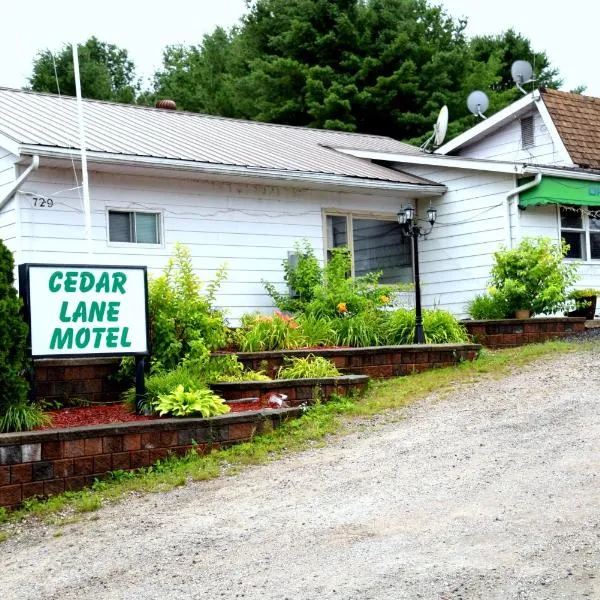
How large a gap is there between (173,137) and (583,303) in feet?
23.6

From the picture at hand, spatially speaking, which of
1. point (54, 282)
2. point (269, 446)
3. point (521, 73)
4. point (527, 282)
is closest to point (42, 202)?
point (54, 282)

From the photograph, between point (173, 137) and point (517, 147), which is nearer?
point (173, 137)

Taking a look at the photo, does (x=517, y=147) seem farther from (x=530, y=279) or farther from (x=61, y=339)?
(x=61, y=339)

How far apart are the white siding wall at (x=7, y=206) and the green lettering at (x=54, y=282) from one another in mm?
4346

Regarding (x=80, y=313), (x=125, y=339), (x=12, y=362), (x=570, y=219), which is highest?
(x=570, y=219)

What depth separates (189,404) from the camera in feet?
27.7

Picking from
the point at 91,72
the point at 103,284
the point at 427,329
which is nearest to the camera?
the point at 103,284

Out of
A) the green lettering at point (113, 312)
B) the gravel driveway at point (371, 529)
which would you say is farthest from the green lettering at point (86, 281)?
the gravel driveway at point (371, 529)

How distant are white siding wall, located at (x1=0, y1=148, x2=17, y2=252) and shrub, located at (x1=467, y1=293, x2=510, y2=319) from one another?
7280 mm

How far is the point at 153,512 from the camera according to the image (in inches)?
265

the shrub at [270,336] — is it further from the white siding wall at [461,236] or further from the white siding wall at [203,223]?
the white siding wall at [461,236]

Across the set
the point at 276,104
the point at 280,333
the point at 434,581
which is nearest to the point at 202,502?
the point at 434,581

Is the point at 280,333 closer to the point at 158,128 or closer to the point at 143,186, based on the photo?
the point at 143,186

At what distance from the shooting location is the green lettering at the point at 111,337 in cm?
842
